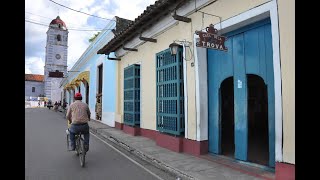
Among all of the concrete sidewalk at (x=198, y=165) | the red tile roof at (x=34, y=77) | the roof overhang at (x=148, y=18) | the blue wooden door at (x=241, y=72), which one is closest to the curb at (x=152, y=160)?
the concrete sidewalk at (x=198, y=165)

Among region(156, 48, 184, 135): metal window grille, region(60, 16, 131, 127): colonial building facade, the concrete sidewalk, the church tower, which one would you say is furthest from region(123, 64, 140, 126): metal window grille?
the church tower

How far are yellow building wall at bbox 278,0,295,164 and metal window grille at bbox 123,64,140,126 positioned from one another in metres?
7.43

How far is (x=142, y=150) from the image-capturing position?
27.0ft

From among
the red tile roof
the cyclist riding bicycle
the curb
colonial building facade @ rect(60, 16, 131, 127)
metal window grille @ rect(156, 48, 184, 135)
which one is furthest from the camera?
the red tile roof

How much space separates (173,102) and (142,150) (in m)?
1.68

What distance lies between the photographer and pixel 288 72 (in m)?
4.82

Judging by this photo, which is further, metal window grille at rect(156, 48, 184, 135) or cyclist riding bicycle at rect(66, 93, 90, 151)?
metal window grille at rect(156, 48, 184, 135)

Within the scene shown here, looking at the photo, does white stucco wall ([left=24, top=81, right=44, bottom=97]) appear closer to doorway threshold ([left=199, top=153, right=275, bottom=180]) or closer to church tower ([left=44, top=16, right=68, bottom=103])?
church tower ([left=44, top=16, right=68, bottom=103])

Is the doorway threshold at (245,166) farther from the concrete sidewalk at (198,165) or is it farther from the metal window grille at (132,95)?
the metal window grille at (132,95)

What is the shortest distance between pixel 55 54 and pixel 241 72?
186 ft

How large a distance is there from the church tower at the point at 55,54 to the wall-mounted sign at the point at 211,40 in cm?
5364

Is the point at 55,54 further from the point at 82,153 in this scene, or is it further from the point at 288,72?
the point at 288,72

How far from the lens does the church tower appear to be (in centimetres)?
5666
